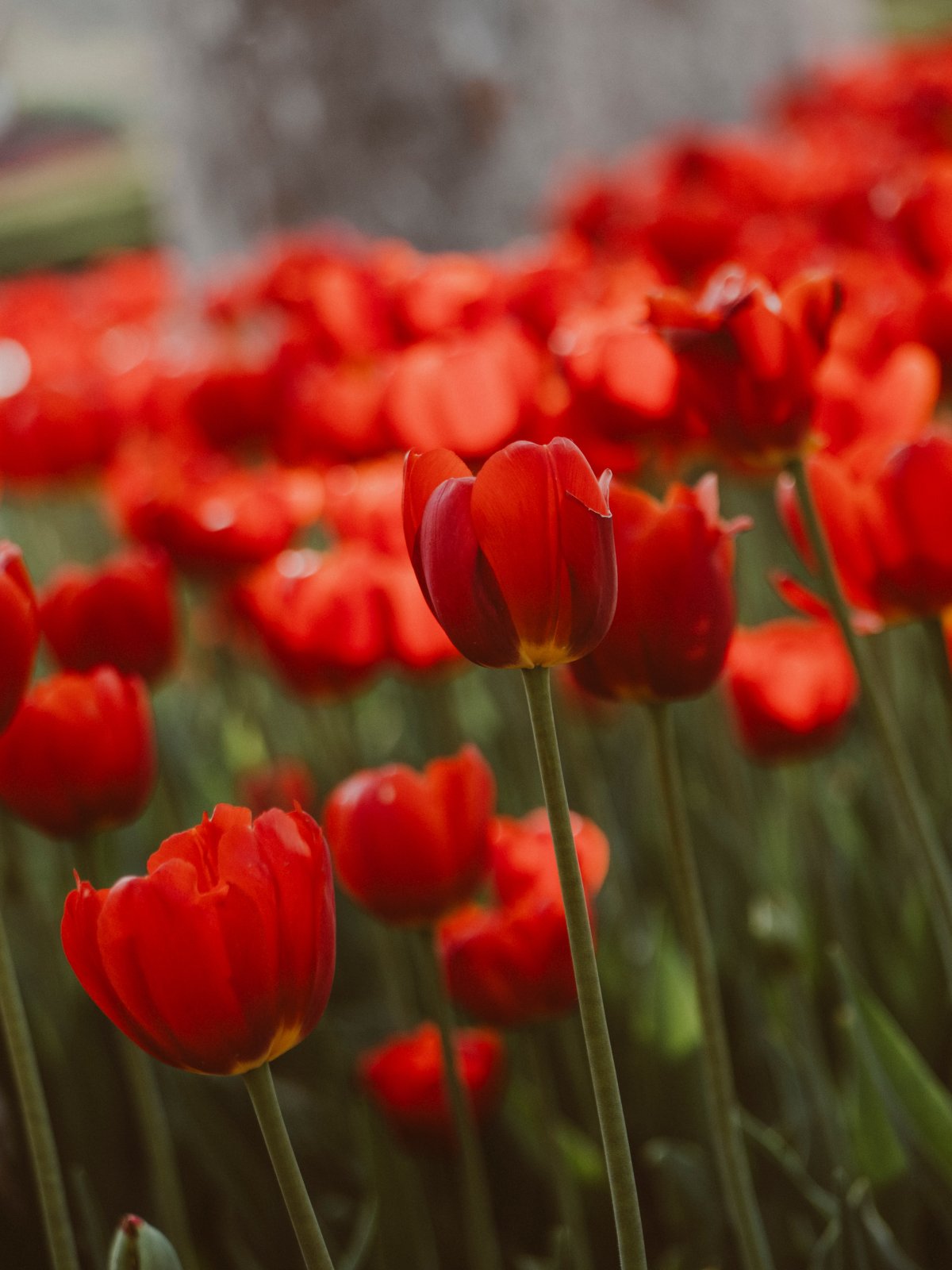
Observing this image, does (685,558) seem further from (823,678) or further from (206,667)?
(206,667)

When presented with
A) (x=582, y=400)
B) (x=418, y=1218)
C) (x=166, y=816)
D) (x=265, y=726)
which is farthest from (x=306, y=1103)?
(x=582, y=400)

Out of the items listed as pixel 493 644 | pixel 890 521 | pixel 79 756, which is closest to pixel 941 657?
pixel 890 521

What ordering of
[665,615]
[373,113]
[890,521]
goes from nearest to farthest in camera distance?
[665,615] < [890,521] < [373,113]

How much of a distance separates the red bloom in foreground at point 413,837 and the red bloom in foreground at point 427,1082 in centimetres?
16

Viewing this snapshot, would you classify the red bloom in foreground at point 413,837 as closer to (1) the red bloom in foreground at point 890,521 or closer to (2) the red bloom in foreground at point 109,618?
(1) the red bloom in foreground at point 890,521

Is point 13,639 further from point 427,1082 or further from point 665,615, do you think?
point 427,1082

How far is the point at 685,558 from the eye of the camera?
0.55m

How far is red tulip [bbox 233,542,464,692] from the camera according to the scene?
0.88 m

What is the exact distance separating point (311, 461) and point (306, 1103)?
0.54m

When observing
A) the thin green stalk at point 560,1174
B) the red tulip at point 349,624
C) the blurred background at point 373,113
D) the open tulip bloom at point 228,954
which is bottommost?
the thin green stalk at point 560,1174

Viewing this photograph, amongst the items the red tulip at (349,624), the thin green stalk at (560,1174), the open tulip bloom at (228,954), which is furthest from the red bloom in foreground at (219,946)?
the red tulip at (349,624)

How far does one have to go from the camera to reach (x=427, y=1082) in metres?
0.81

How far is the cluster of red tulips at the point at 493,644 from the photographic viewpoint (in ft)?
1.45

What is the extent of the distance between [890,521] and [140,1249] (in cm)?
43
